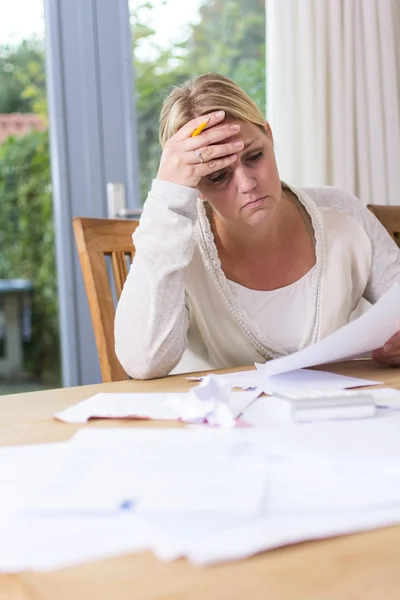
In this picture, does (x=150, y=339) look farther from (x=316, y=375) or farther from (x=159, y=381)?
(x=316, y=375)

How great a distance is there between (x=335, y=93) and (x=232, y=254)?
4.67ft

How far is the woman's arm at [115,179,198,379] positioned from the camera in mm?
1222

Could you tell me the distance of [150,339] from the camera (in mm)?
1239

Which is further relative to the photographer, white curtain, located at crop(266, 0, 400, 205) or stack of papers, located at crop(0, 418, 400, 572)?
white curtain, located at crop(266, 0, 400, 205)

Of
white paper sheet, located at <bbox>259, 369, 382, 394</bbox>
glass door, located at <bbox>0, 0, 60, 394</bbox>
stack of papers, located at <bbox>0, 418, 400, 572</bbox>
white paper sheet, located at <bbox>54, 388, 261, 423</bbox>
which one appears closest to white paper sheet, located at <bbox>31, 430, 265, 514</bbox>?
stack of papers, located at <bbox>0, 418, 400, 572</bbox>

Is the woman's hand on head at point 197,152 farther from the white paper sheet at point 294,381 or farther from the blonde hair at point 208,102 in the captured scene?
the white paper sheet at point 294,381

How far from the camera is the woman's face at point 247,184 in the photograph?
134 cm

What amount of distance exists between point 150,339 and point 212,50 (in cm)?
190

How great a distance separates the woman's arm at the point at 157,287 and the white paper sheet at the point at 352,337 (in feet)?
0.77

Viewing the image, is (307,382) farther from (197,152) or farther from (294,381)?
(197,152)

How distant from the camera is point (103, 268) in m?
1.42

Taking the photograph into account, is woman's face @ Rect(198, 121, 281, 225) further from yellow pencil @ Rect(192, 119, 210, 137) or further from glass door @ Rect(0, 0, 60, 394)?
glass door @ Rect(0, 0, 60, 394)

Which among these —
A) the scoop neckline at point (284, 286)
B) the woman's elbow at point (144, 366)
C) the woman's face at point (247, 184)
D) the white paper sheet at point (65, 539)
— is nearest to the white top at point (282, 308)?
the scoop neckline at point (284, 286)

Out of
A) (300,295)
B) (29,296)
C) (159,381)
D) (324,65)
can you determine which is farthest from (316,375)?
(324,65)
